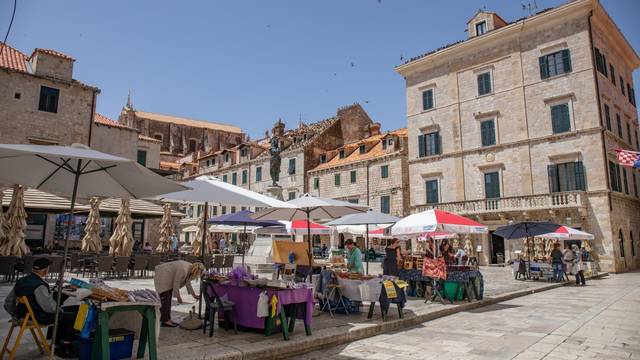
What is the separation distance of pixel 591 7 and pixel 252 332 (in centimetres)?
2646

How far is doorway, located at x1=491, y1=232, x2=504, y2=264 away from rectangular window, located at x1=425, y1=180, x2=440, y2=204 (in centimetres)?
436

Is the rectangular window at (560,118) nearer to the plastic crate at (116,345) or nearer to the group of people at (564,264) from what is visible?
the group of people at (564,264)

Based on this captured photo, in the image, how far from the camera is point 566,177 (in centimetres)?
2359

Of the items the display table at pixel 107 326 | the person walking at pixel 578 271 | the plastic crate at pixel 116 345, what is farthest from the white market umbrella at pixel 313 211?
the person walking at pixel 578 271

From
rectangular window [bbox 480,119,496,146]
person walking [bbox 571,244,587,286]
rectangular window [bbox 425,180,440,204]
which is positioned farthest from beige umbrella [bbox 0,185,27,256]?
rectangular window [bbox 480,119,496,146]

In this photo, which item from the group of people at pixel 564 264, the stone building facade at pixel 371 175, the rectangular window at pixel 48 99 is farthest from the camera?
the stone building facade at pixel 371 175

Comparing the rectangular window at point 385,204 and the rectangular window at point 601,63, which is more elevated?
the rectangular window at point 601,63

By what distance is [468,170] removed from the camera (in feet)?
90.1

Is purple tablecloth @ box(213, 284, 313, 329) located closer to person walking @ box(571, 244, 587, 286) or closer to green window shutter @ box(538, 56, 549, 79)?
person walking @ box(571, 244, 587, 286)

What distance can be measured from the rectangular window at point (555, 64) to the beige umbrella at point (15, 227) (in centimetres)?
2664

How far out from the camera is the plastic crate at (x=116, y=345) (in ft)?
15.0

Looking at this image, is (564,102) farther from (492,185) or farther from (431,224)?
(431,224)

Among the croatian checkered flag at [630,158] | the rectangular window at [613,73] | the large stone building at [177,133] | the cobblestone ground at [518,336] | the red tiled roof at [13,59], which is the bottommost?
the cobblestone ground at [518,336]

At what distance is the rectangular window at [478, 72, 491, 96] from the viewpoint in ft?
89.8
